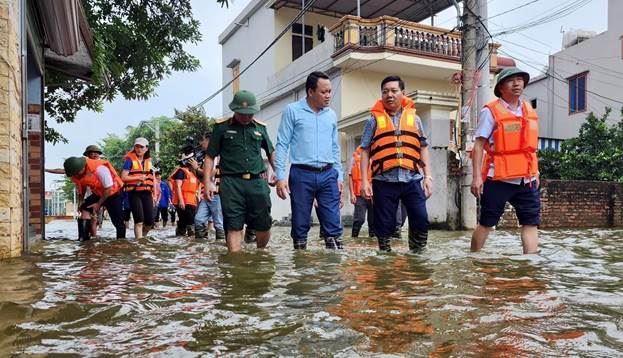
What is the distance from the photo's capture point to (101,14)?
1188cm

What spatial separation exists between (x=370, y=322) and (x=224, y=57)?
94.0ft

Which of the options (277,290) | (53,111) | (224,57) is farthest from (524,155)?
(224,57)

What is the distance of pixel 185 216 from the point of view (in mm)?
10289

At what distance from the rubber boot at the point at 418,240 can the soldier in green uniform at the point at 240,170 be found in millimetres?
1420

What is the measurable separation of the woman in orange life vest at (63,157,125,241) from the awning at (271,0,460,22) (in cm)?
1483

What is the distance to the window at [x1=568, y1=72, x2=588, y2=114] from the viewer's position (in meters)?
20.7

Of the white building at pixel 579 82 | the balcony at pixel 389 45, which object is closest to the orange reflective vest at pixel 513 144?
the balcony at pixel 389 45

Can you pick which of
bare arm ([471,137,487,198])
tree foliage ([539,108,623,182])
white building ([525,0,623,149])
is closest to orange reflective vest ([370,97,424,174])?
bare arm ([471,137,487,198])

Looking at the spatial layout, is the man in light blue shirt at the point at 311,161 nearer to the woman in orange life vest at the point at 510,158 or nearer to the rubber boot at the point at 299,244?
the rubber boot at the point at 299,244

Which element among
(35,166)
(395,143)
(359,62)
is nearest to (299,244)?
(395,143)

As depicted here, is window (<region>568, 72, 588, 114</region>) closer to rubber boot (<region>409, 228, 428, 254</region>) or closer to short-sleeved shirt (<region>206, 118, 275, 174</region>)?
rubber boot (<region>409, 228, 428, 254</region>)

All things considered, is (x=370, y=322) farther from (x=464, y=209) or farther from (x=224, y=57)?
(x=224, y=57)

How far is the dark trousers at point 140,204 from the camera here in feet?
28.8

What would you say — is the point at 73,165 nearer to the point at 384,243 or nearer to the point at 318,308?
the point at 384,243
